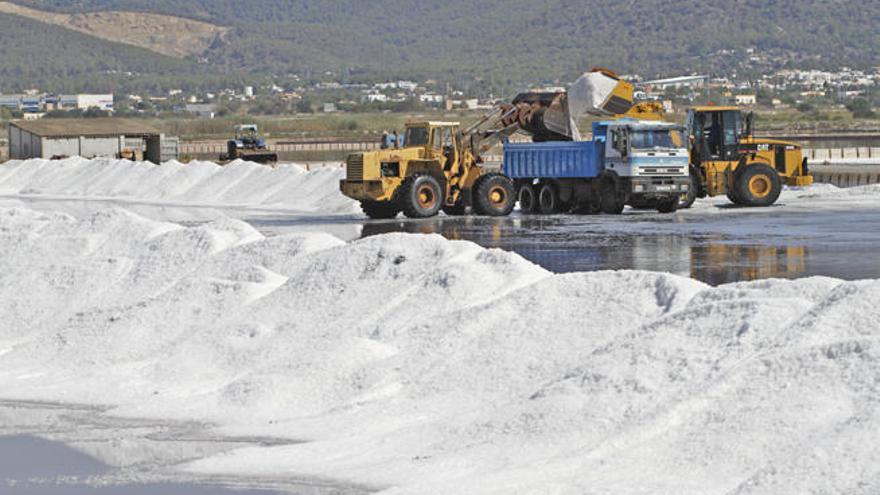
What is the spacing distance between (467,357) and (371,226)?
22122 mm

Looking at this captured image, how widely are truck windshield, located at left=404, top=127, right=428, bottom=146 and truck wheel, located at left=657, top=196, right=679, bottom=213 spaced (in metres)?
6.03

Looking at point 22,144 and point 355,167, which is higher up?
point 22,144

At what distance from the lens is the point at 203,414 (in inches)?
647

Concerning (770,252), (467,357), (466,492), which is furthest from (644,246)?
(466,492)

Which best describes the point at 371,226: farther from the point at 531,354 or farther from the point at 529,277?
the point at 531,354

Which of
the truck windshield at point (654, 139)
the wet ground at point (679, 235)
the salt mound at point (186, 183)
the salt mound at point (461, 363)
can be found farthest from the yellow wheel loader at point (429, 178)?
the salt mound at point (461, 363)

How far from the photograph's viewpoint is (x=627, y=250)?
29312 mm

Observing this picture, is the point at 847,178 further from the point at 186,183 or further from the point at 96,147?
the point at 96,147

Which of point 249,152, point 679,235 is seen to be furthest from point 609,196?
point 249,152

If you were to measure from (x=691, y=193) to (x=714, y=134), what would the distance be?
1.88m

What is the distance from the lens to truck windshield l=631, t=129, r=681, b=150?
39.3 metres

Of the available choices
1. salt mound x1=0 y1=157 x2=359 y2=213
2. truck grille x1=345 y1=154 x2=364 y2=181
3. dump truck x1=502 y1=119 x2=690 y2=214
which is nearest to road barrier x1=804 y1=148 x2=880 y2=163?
salt mound x1=0 y1=157 x2=359 y2=213

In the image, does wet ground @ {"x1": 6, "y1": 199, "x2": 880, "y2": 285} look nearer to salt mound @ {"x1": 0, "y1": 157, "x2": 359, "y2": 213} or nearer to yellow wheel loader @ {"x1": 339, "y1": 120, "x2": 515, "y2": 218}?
yellow wheel loader @ {"x1": 339, "y1": 120, "x2": 515, "y2": 218}

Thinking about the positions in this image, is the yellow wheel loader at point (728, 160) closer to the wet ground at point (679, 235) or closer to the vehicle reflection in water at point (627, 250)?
the wet ground at point (679, 235)
